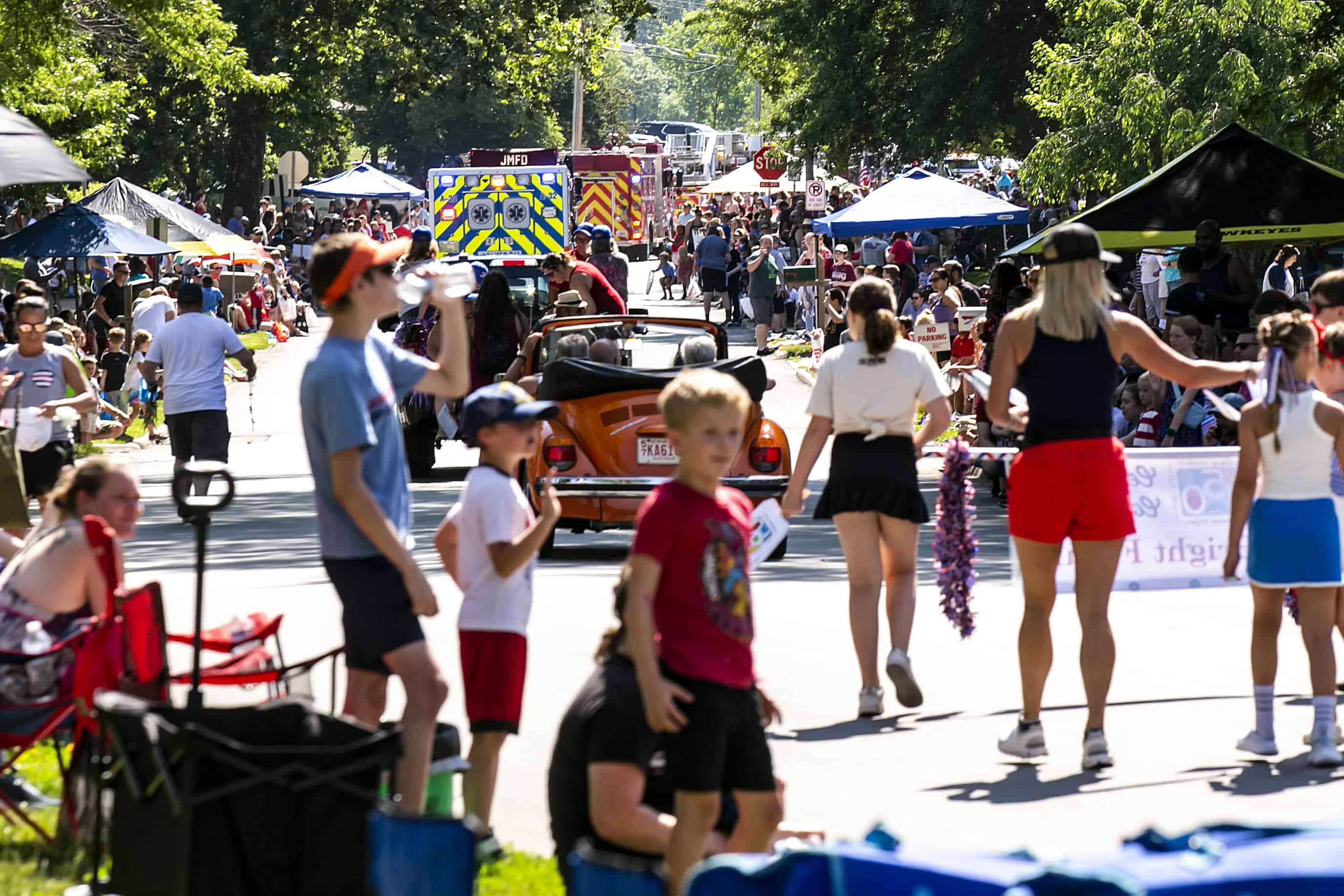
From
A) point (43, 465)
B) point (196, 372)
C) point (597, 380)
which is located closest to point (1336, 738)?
point (597, 380)

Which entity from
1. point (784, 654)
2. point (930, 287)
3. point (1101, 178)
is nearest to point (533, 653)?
point (784, 654)

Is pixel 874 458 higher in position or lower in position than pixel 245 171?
lower

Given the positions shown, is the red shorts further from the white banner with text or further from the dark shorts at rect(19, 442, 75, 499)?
the dark shorts at rect(19, 442, 75, 499)

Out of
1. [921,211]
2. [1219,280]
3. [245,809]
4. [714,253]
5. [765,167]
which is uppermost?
[765,167]

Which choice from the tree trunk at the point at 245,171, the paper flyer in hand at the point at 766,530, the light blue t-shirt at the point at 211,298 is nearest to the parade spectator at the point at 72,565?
the paper flyer in hand at the point at 766,530

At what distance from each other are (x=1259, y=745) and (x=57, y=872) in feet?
13.7

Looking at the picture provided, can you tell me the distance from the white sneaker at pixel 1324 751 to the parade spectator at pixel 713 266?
3124 cm

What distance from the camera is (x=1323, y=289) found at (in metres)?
8.41

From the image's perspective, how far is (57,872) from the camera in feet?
19.6

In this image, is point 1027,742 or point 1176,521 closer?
point 1027,742

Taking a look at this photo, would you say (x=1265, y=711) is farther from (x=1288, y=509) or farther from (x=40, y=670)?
(x=40, y=670)

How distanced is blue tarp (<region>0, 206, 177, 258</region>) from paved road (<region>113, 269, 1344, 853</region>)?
12179 mm

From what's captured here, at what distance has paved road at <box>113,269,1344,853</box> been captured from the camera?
6.71 m

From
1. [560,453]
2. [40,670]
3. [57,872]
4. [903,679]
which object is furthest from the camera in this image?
[560,453]
